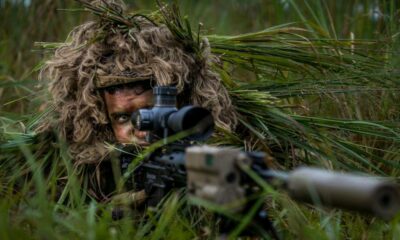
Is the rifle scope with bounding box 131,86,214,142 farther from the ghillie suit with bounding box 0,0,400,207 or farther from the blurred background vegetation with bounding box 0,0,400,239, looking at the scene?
the ghillie suit with bounding box 0,0,400,207

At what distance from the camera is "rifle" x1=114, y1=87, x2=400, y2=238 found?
1.34 metres

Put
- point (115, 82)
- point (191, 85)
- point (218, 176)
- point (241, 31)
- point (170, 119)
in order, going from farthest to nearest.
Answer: point (241, 31), point (191, 85), point (115, 82), point (170, 119), point (218, 176)

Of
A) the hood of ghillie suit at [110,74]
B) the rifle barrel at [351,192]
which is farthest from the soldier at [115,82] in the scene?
the rifle barrel at [351,192]

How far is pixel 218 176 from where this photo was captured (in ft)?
5.12

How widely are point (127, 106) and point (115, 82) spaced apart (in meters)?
0.09

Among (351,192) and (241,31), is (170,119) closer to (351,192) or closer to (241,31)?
(351,192)

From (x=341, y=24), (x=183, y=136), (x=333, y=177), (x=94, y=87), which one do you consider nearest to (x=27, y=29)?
(x=341, y=24)

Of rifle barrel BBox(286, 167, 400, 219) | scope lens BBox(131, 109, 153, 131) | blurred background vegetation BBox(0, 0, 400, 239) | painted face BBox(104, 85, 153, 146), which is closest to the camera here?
rifle barrel BBox(286, 167, 400, 219)

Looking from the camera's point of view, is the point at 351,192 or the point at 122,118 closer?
the point at 351,192

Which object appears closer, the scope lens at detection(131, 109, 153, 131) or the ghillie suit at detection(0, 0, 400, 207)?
the scope lens at detection(131, 109, 153, 131)

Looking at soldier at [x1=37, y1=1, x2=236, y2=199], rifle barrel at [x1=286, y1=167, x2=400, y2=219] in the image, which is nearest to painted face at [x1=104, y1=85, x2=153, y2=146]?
soldier at [x1=37, y1=1, x2=236, y2=199]

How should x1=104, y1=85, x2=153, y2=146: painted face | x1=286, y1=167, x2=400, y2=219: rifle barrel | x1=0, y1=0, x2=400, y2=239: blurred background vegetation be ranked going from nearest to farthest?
x1=286, y1=167, x2=400, y2=219: rifle barrel < x1=0, y1=0, x2=400, y2=239: blurred background vegetation < x1=104, y1=85, x2=153, y2=146: painted face

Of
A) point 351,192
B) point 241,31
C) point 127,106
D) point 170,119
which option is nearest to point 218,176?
point 351,192

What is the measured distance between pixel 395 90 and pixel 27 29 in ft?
8.65
